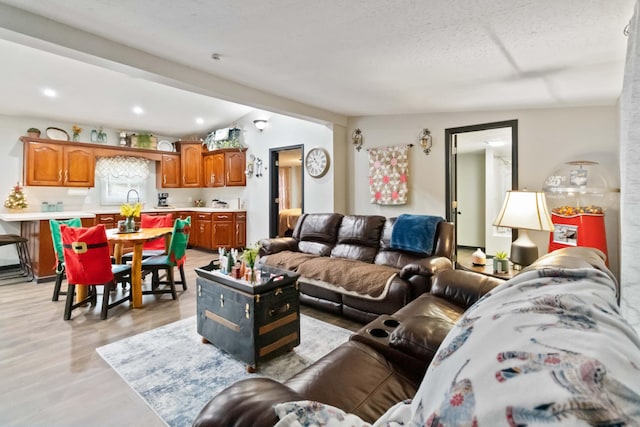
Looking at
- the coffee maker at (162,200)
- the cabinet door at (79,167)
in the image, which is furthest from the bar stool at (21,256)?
the coffee maker at (162,200)

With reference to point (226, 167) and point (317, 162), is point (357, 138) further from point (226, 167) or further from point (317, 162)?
point (226, 167)

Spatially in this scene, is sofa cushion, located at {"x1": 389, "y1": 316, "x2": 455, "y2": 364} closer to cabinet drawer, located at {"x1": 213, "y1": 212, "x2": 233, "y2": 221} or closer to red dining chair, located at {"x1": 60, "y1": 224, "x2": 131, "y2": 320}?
red dining chair, located at {"x1": 60, "y1": 224, "x2": 131, "y2": 320}

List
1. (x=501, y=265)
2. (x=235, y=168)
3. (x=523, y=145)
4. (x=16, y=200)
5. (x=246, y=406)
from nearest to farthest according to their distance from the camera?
(x=246, y=406) → (x=501, y=265) → (x=523, y=145) → (x=16, y=200) → (x=235, y=168)

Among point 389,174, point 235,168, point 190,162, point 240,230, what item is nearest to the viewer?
point 389,174

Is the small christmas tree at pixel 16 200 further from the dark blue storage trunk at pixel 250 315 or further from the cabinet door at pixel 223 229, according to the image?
the dark blue storage trunk at pixel 250 315

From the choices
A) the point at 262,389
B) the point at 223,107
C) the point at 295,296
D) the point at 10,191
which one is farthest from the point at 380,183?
the point at 10,191

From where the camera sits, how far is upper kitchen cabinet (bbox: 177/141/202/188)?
23.0ft

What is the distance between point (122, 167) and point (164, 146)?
38.1 inches

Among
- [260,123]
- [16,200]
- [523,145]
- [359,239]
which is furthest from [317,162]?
[16,200]

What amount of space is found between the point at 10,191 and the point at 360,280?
19.1 feet

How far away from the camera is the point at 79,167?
5555 mm

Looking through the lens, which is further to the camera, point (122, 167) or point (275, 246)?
point (122, 167)

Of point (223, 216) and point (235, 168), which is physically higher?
point (235, 168)

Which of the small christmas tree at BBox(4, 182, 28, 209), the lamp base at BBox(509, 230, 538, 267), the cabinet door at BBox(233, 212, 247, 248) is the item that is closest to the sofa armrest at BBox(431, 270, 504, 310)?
the lamp base at BBox(509, 230, 538, 267)
